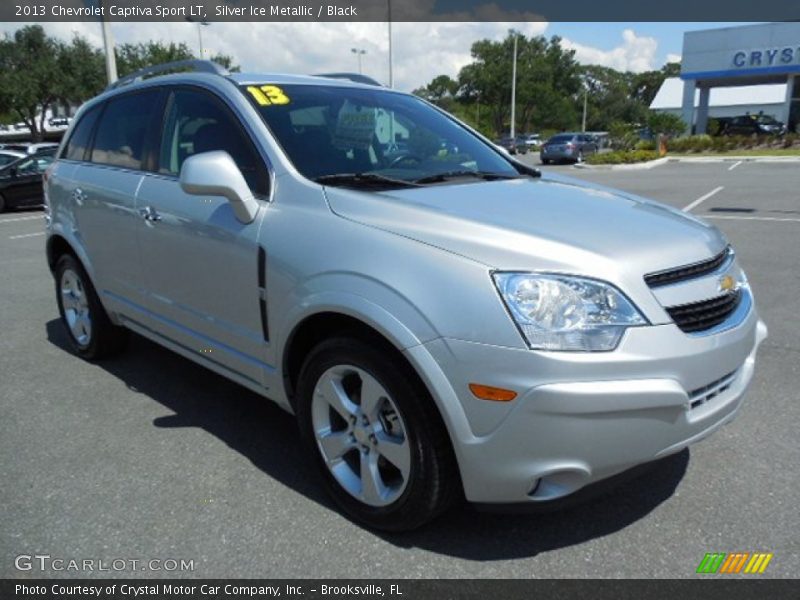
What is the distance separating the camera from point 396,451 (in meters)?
2.44

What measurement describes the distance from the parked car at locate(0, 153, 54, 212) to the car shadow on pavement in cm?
1288

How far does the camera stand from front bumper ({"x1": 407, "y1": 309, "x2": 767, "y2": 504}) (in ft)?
6.70

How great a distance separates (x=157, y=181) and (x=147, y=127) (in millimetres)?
460

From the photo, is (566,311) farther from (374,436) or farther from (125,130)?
(125,130)

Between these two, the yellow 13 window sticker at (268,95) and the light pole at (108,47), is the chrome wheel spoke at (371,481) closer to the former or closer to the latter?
the yellow 13 window sticker at (268,95)

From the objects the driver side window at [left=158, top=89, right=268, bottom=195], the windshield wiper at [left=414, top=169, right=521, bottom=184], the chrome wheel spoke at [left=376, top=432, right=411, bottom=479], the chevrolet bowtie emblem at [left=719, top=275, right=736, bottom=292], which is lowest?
the chrome wheel spoke at [left=376, top=432, right=411, bottom=479]

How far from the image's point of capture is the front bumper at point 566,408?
2043 millimetres

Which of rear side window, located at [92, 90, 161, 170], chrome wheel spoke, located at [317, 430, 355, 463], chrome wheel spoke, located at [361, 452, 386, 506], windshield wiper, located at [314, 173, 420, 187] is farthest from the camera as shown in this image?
rear side window, located at [92, 90, 161, 170]

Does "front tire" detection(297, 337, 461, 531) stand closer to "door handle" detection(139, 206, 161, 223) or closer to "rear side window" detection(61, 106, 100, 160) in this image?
"door handle" detection(139, 206, 161, 223)

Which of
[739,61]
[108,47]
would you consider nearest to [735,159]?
[739,61]

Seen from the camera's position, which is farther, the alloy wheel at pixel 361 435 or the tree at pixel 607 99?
the tree at pixel 607 99

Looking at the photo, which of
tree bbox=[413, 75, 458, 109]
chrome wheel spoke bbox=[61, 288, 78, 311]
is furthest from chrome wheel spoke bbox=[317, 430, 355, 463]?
tree bbox=[413, 75, 458, 109]

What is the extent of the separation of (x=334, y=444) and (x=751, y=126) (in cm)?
3923

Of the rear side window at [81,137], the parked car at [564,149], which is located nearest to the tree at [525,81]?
the parked car at [564,149]
